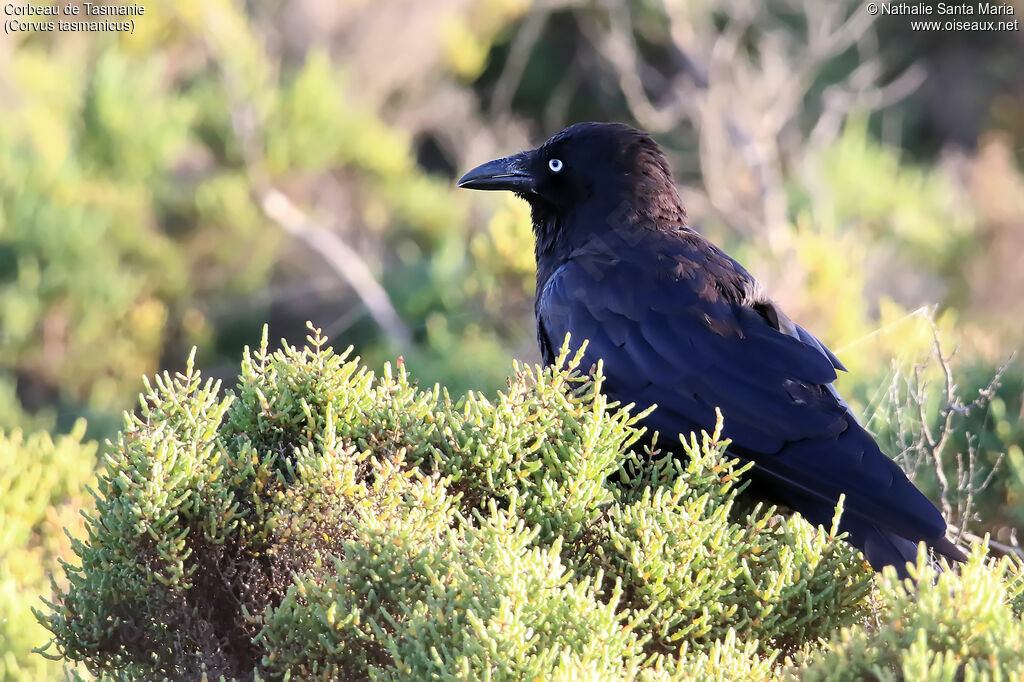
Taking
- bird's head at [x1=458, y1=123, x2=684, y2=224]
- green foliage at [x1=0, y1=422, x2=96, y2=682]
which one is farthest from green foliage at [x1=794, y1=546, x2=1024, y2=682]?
green foliage at [x1=0, y1=422, x2=96, y2=682]

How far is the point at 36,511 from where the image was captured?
4.89 m

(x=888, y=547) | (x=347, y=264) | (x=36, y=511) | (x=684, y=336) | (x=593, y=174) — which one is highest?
(x=347, y=264)

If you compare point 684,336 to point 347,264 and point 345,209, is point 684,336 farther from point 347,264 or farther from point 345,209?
point 345,209

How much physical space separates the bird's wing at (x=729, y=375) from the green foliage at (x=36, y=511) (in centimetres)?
210

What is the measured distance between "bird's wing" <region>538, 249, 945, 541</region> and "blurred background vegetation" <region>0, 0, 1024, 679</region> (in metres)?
2.28

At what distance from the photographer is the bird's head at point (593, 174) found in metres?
4.39

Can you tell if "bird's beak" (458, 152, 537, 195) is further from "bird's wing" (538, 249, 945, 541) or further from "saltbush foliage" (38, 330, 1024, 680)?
"saltbush foliage" (38, 330, 1024, 680)

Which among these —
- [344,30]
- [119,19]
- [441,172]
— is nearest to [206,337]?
[119,19]

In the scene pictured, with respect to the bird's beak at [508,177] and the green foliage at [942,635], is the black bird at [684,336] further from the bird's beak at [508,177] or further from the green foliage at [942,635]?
the green foliage at [942,635]

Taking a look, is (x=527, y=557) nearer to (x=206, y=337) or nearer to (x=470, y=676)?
(x=470, y=676)

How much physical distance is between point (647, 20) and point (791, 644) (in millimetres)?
14786

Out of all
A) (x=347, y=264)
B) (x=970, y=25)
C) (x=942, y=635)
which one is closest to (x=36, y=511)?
(x=942, y=635)

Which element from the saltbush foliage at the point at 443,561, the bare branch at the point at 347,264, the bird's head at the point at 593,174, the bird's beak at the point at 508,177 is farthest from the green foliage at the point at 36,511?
the bare branch at the point at 347,264

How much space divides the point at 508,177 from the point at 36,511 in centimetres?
252
